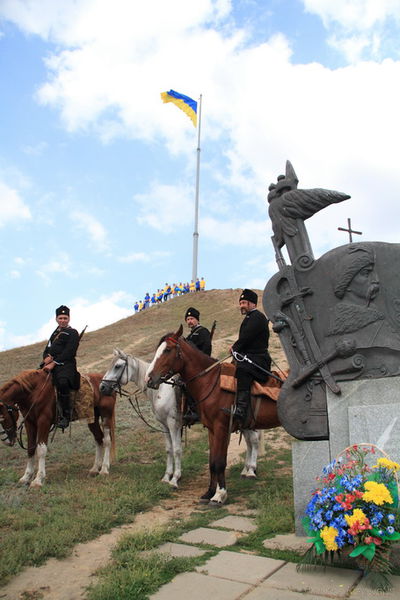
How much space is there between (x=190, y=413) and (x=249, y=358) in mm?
1978

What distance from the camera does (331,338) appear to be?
252 inches

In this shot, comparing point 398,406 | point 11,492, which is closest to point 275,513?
point 398,406

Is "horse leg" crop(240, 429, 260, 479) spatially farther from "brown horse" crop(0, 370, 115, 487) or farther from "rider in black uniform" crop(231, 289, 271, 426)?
"brown horse" crop(0, 370, 115, 487)

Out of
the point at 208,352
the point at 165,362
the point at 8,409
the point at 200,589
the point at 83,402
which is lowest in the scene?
the point at 200,589

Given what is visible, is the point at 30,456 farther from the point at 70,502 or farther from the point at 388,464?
the point at 388,464

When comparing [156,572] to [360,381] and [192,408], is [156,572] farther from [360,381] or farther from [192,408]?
[192,408]

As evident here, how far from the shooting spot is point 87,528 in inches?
235

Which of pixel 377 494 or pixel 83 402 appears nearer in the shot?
pixel 377 494

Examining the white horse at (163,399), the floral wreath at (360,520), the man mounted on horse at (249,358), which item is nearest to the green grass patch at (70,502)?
the white horse at (163,399)

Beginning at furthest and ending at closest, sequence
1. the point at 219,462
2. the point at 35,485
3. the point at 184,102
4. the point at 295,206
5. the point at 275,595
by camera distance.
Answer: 1. the point at 184,102
2. the point at 35,485
3. the point at 219,462
4. the point at 295,206
5. the point at 275,595

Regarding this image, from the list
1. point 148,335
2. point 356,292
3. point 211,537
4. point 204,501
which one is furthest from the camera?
point 148,335

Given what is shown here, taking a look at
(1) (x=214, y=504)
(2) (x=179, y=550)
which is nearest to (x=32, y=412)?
(1) (x=214, y=504)

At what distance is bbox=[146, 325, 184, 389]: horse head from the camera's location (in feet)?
26.3

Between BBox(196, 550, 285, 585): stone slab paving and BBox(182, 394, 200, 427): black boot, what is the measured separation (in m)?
4.06
